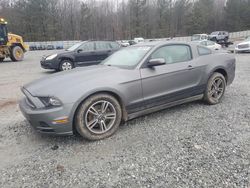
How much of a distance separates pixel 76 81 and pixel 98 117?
649 millimetres

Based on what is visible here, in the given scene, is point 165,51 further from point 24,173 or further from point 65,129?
point 24,173

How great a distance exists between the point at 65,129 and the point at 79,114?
0.28 meters

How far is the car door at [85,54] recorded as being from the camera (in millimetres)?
9344

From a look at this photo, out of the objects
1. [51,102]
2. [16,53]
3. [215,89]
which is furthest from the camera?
[16,53]

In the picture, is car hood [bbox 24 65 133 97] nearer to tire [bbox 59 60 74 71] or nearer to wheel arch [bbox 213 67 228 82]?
wheel arch [bbox 213 67 228 82]

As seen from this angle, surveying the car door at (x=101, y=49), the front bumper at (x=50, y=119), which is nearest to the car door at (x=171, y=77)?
the front bumper at (x=50, y=119)

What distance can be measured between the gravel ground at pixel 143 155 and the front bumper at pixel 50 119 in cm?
29

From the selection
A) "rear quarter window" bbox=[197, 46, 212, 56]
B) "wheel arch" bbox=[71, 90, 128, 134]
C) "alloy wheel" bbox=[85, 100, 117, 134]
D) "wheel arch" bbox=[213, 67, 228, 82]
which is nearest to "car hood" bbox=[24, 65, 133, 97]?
"wheel arch" bbox=[71, 90, 128, 134]

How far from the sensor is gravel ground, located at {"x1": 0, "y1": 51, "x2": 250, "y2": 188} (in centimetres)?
226

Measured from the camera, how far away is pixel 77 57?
9.33 meters

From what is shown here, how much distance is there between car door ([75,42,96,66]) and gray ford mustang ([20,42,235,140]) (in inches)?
215

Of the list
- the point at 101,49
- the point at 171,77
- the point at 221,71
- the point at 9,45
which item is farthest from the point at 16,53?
the point at 221,71

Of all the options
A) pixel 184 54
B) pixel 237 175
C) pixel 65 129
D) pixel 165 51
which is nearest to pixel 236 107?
pixel 184 54

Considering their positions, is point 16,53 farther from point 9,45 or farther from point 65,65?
point 65,65
